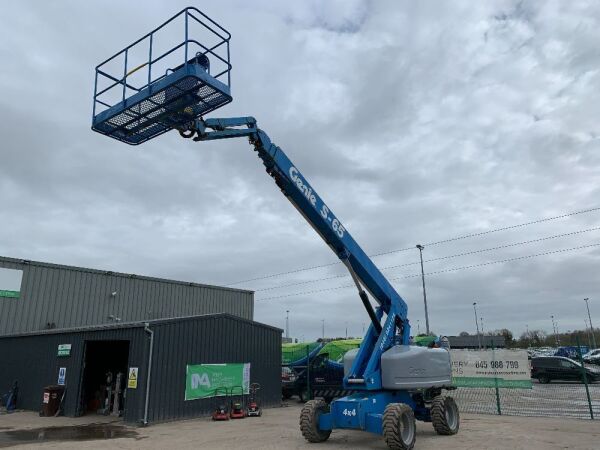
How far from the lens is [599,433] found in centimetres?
1220

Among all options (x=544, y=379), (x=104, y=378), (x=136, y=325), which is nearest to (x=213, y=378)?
(x=136, y=325)

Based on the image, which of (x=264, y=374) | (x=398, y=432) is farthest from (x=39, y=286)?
(x=398, y=432)

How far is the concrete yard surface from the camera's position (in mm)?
11148

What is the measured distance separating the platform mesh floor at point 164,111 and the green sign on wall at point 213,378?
397 inches

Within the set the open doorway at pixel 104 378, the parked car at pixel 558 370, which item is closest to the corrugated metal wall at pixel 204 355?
the open doorway at pixel 104 378

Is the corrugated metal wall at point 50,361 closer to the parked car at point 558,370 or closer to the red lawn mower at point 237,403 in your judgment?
the red lawn mower at point 237,403

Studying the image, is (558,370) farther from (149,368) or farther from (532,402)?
(149,368)

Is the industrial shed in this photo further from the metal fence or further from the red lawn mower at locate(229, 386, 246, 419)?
the metal fence

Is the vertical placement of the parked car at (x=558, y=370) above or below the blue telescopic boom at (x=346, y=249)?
below

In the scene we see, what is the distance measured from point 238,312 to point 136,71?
25016 mm

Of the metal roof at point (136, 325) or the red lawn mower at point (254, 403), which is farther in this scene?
the red lawn mower at point (254, 403)

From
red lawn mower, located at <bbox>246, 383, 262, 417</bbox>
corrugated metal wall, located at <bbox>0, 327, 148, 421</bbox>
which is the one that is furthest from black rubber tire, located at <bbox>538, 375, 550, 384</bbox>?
corrugated metal wall, located at <bbox>0, 327, 148, 421</bbox>

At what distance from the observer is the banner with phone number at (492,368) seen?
1684 centimetres

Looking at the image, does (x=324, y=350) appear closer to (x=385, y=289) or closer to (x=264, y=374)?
(x=264, y=374)
